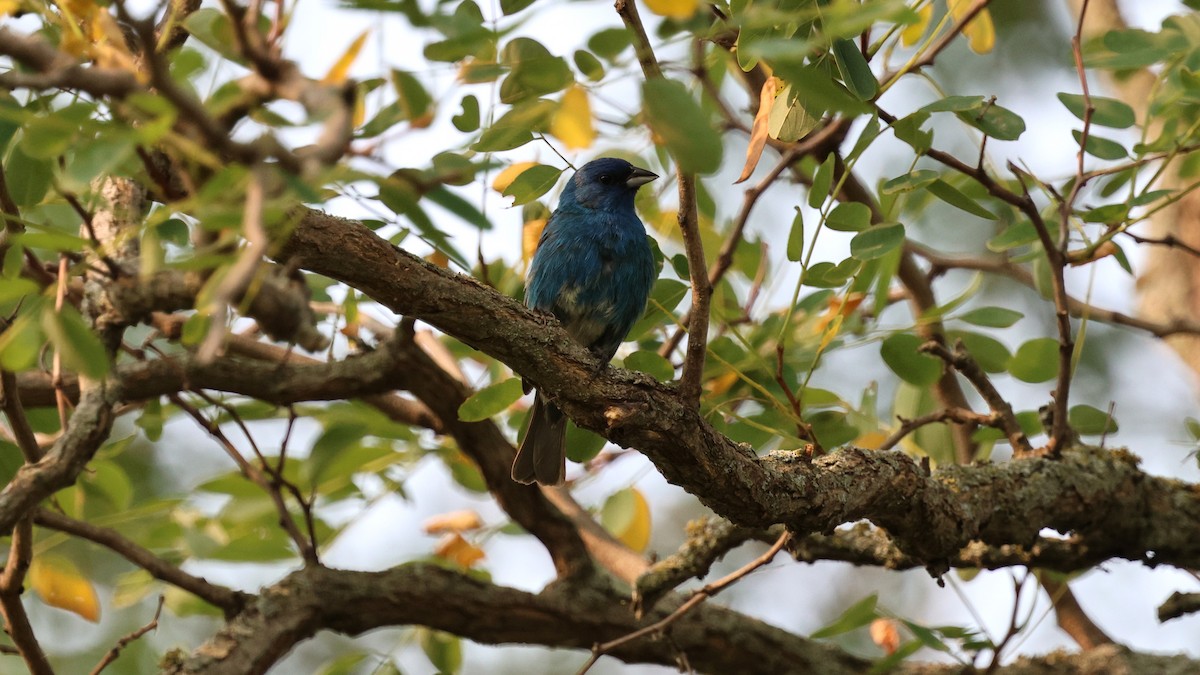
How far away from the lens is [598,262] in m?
4.46

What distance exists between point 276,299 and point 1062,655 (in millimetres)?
2999

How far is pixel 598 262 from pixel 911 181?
1774 millimetres

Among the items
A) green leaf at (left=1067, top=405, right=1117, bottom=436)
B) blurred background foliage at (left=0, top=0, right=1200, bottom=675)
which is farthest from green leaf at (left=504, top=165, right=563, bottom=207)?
green leaf at (left=1067, top=405, right=1117, bottom=436)

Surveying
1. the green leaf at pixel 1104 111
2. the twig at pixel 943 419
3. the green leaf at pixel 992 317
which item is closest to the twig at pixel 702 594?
the twig at pixel 943 419

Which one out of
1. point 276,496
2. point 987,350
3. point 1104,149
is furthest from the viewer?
point 987,350

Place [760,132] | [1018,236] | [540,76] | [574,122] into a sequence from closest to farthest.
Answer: [574,122] < [540,76] < [760,132] < [1018,236]

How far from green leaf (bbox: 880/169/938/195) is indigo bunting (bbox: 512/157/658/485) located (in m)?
1.28

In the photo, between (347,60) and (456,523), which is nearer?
(347,60)

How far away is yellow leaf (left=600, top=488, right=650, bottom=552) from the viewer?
390 cm

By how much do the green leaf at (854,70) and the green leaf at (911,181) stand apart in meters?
0.40

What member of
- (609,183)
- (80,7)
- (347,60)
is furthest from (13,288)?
(609,183)

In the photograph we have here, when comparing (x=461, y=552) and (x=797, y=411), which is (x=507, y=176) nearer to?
(x=797, y=411)

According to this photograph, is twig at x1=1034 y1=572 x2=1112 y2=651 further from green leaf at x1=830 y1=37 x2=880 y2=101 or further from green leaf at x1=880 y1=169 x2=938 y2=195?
green leaf at x1=830 y1=37 x2=880 y2=101

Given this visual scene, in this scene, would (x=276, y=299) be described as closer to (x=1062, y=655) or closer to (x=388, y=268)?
(x=388, y=268)
